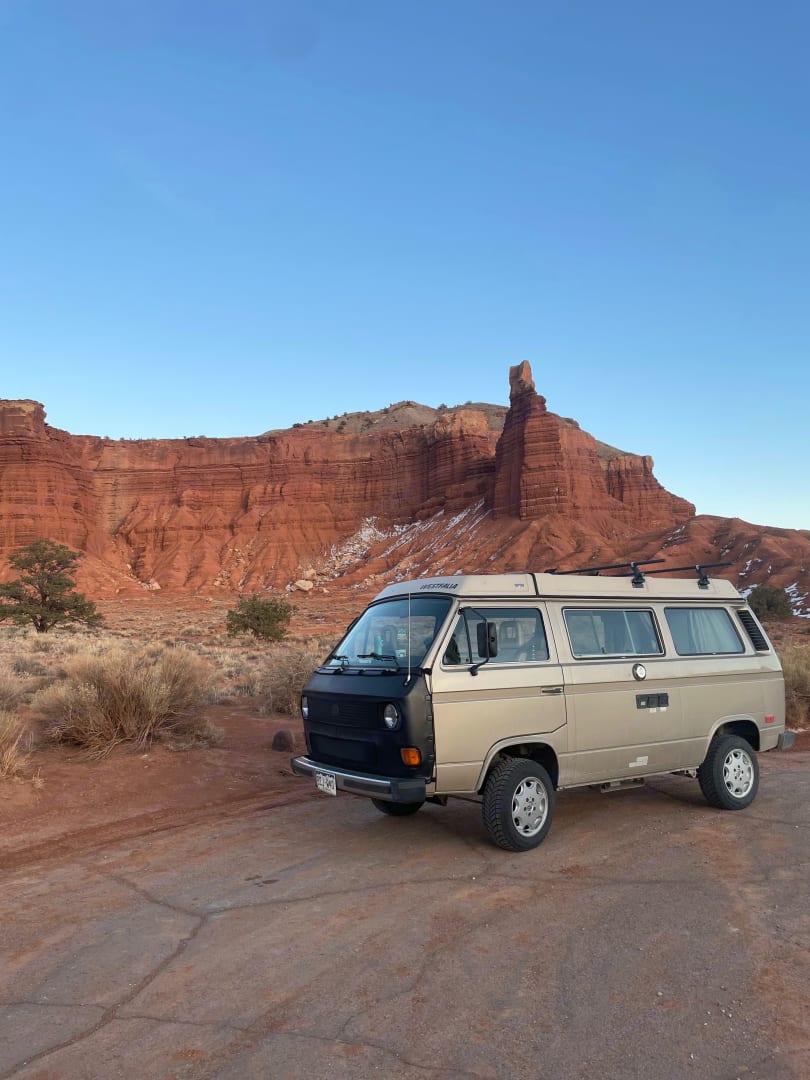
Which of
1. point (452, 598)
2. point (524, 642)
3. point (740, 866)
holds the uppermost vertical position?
point (452, 598)

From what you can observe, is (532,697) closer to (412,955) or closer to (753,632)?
(412,955)

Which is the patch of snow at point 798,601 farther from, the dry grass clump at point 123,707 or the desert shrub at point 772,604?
the dry grass clump at point 123,707

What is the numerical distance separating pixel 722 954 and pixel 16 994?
3613 mm

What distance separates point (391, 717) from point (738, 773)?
3.86 m

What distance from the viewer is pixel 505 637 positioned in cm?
606

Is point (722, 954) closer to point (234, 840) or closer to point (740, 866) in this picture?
point (740, 866)

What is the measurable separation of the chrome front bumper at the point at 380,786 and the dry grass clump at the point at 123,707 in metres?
4.32

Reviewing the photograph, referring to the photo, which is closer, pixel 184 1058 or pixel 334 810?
pixel 184 1058

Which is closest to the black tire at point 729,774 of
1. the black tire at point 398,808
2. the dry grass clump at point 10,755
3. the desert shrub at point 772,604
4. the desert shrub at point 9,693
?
the black tire at point 398,808

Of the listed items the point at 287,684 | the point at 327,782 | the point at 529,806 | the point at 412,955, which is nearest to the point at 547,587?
the point at 529,806

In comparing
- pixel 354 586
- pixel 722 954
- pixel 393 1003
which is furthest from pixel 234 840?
pixel 354 586

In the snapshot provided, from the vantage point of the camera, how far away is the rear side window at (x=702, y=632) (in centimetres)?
719

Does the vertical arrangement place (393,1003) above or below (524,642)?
below

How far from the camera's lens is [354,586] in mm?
69750
